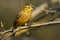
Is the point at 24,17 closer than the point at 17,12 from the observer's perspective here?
Yes

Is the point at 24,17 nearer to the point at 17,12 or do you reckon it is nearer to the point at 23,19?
the point at 23,19

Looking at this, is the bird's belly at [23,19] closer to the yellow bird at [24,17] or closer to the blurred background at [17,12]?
the yellow bird at [24,17]

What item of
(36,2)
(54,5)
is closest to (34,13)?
(54,5)

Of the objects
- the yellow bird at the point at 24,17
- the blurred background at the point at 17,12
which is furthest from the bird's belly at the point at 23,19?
the blurred background at the point at 17,12

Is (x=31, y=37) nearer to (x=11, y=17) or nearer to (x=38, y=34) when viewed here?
(x=38, y=34)

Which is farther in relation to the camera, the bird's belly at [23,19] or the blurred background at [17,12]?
the blurred background at [17,12]

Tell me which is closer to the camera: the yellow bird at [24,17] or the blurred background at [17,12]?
the yellow bird at [24,17]

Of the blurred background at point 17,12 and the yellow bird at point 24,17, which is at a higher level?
the yellow bird at point 24,17

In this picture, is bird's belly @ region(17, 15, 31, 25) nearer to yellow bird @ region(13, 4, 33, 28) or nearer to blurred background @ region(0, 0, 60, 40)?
yellow bird @ region(13, 4, 33, 28)

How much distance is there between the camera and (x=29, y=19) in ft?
8.19

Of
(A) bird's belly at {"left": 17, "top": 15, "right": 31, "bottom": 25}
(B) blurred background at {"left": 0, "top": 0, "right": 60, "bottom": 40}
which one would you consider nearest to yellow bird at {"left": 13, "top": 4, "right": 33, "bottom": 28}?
(A) bird's belly at {"left": 17, "top": 15, "right": 31, "bottom": 25}

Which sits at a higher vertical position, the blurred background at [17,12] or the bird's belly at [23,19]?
the bird's belly at [23,19]

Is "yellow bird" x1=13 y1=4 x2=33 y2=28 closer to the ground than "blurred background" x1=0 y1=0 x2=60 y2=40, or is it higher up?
higher up

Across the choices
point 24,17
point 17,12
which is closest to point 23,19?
point 24,17
